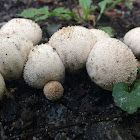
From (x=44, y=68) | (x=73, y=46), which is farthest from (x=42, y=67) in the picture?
(x=73, y=46)

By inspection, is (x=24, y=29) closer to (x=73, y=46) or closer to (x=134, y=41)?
(x=73, y=46)

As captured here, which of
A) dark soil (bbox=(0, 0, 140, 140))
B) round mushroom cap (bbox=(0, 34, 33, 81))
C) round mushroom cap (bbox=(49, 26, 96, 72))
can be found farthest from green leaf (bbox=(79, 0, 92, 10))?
round mushroom cap (bbox=(0, 34, 33, 81))

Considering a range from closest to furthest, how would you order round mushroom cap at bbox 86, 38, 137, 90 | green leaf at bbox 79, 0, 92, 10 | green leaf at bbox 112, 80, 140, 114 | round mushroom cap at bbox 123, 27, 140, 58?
green leaf at bbox 112, 80, 140, 114
round mushroom cap at bbox 86, 38, 137, 90
round mushroom cap at bbox 123, 27, 140, 58
green leaf at bbox 79, 0, 92, 10

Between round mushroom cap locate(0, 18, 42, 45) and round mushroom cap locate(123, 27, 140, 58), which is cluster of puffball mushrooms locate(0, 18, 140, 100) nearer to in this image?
round mushroom cap locate(0, 18, 42, 45)

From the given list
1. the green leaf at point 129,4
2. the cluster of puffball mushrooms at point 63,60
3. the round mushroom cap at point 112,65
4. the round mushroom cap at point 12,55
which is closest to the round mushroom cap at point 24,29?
the cluster of puffball mushrooms at point 63,60

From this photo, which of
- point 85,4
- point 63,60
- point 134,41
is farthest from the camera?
point 85,4
